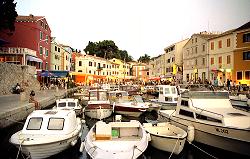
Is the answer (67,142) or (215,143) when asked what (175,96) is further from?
(67,142)

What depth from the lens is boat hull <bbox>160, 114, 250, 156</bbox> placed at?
12.1 meters

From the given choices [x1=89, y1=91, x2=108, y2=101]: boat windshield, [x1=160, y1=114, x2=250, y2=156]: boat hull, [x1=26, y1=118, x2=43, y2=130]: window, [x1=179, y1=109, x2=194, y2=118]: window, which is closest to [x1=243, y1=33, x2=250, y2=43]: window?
[x1=89, y1=91, x2=108, y2=101]: boat windshield

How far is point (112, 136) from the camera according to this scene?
528 inches

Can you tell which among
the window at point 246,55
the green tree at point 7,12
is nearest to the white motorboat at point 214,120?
the window at point 246,55

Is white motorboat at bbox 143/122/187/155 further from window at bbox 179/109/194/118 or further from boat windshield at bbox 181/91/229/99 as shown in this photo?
boat windshield at bbox 181/91/229/99

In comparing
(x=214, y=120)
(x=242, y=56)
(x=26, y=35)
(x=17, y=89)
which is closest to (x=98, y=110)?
(x=214, y=120)

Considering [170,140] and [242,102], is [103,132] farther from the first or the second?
[242,102]

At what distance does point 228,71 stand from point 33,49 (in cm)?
3730

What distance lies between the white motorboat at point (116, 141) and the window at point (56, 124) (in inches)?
69.9

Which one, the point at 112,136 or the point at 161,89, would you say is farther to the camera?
the point at 161,89

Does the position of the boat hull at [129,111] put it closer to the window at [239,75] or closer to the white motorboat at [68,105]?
the white motorboat at [68,105]

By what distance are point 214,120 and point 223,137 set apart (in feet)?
3.79

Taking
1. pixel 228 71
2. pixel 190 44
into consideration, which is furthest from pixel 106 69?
pixel 228 71

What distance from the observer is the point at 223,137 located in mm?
13008
